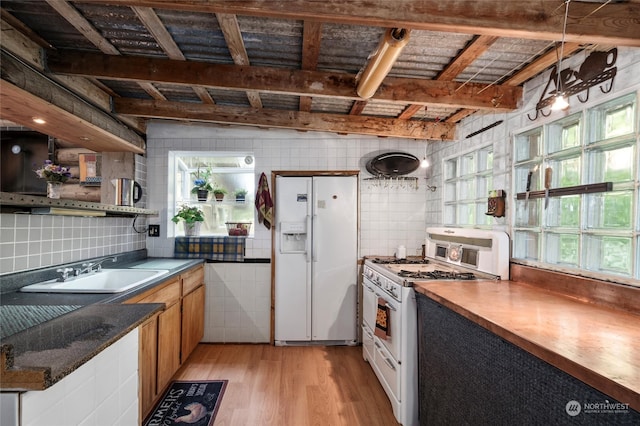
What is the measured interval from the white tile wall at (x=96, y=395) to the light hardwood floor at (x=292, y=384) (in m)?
1.08

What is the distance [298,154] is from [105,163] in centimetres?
188

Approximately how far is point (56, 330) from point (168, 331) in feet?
4.37

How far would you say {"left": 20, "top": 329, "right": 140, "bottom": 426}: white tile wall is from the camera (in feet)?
2.90


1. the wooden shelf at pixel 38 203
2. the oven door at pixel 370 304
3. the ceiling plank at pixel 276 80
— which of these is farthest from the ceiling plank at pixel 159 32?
the oven door at pixel 370 304

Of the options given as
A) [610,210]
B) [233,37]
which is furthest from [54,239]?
[610,210]

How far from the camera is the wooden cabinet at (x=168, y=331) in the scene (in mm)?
2059

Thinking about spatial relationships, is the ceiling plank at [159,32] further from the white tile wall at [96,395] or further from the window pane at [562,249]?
the window pane at [562,249]

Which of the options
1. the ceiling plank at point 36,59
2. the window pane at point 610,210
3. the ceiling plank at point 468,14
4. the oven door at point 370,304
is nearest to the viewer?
the ceiling plank at point 468,14

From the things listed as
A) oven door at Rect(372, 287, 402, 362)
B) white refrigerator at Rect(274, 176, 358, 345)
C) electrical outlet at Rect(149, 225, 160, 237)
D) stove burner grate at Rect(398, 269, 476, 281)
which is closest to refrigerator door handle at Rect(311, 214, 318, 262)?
white refrigerator at Rect(274, 176, 358, 345)

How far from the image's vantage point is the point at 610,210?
157cm

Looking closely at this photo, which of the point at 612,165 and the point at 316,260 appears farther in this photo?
the point at 316,260

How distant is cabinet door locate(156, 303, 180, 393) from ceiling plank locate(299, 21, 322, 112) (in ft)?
6.53

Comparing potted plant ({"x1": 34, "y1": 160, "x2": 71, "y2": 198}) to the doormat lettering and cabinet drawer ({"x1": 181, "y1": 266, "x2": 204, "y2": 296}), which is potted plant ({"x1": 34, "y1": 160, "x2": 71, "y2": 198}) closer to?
cabinet drawer ({"x1": 181, "y1": 266, "x2": 204, "y2": 296})

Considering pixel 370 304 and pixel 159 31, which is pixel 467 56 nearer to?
pixel 159 31
